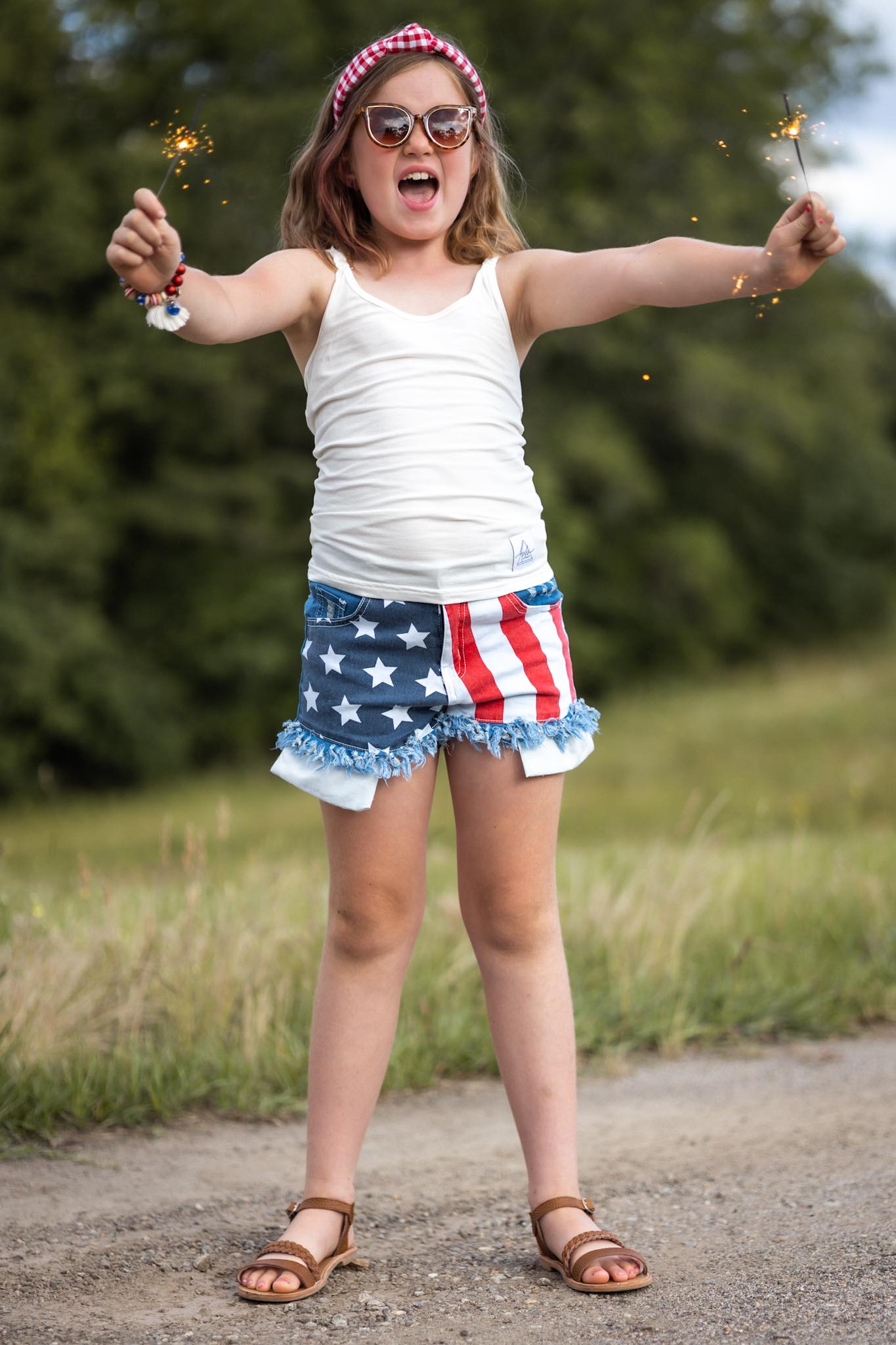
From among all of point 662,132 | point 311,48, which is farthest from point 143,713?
point 662,132

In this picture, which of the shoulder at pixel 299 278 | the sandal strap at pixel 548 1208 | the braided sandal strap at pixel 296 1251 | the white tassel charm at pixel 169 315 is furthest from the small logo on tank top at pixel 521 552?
the braided sandal strap at pixel 296 1251

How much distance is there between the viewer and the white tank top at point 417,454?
2.22 m

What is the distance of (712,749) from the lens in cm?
1432

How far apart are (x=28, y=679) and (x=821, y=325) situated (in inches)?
537

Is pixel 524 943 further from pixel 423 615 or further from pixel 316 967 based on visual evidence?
pixel 316 967

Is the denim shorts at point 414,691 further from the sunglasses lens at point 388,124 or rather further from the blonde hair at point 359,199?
the sunglasses lens at point 388,124

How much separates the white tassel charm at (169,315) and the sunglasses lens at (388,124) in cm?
49

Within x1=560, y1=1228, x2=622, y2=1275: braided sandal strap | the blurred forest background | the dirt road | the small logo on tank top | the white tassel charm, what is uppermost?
the blurred forest background

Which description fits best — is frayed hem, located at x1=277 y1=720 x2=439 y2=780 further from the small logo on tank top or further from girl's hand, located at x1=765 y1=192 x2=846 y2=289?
girl's hand, located at x1=765 y1=192 x2=846 y2=289

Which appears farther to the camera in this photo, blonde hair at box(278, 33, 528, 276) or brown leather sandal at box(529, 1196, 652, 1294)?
blonde hair at box(278, 33, 528, 276)

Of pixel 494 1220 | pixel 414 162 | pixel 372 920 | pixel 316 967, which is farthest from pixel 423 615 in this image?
pixel 316 967

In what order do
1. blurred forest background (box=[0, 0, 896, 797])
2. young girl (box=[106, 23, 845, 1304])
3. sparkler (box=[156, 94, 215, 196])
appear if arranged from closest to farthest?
sparkler (box=[156, 94, 215, 196])
young girl (box=[106, 23, 845, 1304])
blurred forest background (box=[0, 0, 896, 797])

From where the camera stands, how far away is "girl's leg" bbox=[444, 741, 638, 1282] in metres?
2.28

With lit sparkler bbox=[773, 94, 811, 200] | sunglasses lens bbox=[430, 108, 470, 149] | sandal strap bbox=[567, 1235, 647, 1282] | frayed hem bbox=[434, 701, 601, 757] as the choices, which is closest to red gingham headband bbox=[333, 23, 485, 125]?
sunglasses lens bbox=[430, 108, 470, 149]
